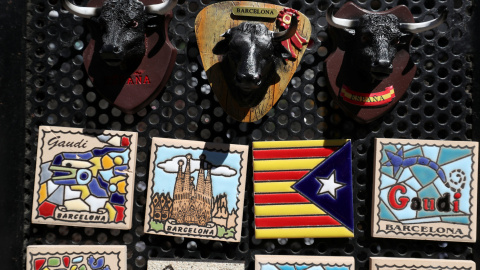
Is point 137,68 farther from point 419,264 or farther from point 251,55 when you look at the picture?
point 419,264

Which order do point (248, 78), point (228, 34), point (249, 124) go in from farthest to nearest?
point (249, 124), point (228, 34), point (248, 78)

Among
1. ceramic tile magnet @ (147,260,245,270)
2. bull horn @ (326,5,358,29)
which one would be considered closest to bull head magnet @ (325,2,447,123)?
bull horn @ (326,5,358,29)

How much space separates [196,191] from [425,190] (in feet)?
2.42

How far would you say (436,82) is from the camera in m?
1.24

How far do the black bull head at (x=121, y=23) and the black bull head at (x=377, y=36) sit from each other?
559 mm

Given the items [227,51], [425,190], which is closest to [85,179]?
[227,51]

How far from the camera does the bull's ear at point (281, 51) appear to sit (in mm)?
1135

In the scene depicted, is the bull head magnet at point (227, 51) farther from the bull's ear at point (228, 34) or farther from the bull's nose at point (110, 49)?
the bull's nose at point (110, 49)

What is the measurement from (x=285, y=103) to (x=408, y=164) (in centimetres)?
44

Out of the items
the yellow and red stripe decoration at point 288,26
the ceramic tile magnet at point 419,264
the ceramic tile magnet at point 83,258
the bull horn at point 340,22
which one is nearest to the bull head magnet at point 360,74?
the bull horn at point 340,22

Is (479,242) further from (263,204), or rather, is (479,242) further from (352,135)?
(263,204)

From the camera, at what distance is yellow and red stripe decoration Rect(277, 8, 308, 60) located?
46.7 inches

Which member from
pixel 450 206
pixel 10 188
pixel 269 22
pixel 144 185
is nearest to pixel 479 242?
A: pixel 450 206

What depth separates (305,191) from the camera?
1.22 metres
